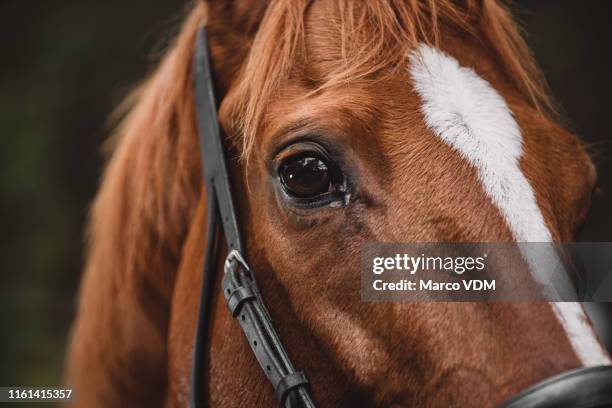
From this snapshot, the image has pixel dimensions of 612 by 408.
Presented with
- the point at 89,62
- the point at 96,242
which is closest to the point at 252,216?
the point at 96,242

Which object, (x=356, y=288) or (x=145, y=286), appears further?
(x=145, y=286)

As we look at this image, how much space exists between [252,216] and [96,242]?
0.76 m

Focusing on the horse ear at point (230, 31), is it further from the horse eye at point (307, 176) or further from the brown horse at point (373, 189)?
the horse eye at point (307, 176)

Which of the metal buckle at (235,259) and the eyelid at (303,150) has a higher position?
the eyelid at (303,150)

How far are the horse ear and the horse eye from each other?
15.7 inches

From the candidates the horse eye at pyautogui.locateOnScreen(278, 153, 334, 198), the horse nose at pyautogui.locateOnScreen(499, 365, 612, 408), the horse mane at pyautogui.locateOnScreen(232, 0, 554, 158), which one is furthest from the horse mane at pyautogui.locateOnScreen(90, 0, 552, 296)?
the horse nose at pyautogui.locateOnScreen(499, 365, 612, 408)

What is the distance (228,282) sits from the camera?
1.17m

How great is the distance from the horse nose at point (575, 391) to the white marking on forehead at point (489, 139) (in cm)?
4

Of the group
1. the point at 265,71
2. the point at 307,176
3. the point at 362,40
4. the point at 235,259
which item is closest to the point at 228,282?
the point at 235,259

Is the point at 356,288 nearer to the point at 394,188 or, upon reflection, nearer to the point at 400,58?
the point at 394,188

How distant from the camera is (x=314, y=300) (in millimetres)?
1067

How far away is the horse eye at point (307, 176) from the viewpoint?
107 centimetres

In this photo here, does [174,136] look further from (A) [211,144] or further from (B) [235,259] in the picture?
(B) [235,259]

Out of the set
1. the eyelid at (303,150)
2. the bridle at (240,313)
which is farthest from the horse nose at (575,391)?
the eyelid at (303,150)
